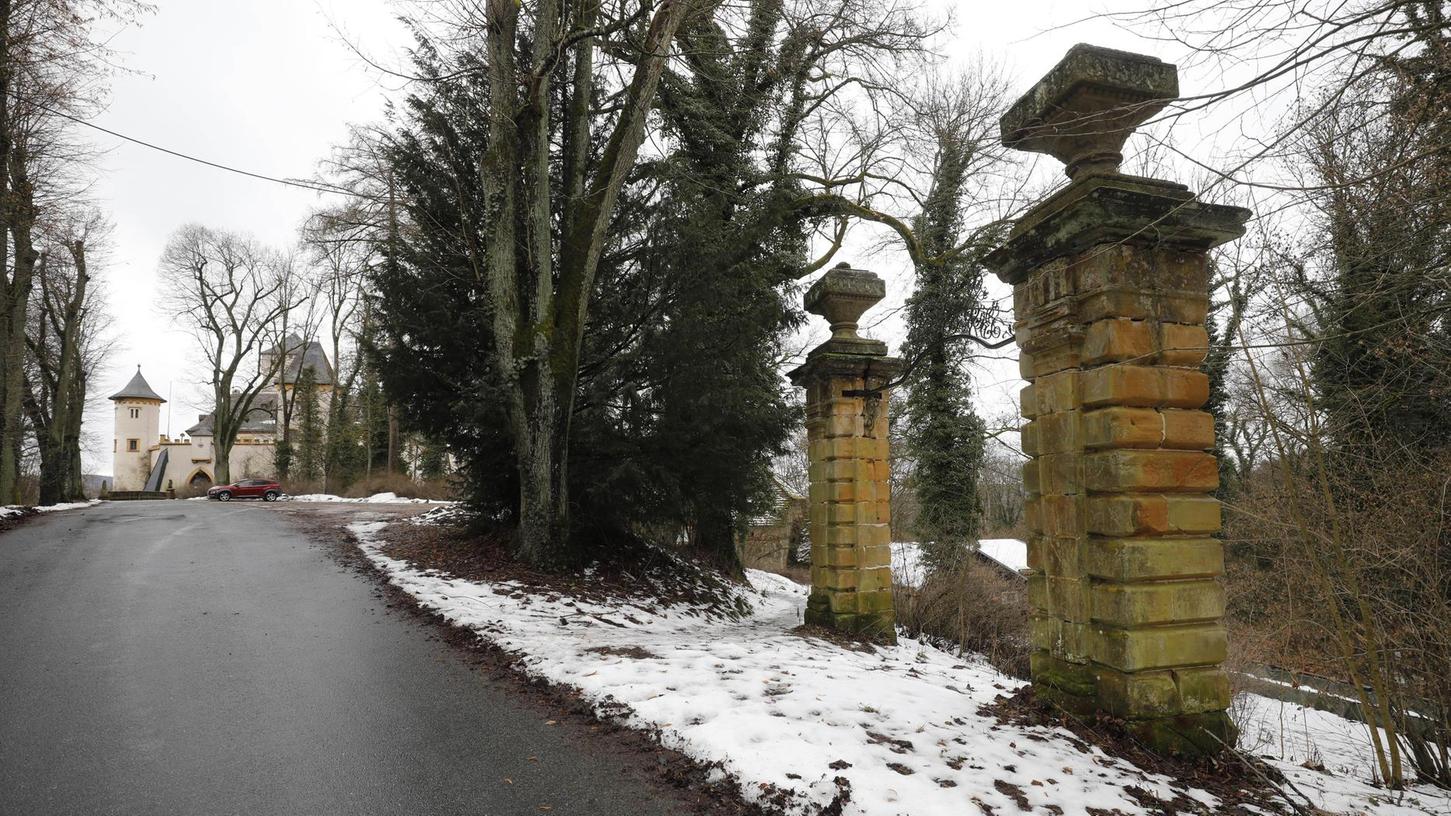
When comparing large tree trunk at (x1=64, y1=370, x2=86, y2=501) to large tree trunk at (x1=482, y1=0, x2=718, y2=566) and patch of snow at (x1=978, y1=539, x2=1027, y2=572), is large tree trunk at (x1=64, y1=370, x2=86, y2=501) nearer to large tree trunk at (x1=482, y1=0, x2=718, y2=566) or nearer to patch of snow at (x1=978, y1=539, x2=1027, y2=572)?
large tree trunk at (x1=482, y1=0, x2=718, y2=566)

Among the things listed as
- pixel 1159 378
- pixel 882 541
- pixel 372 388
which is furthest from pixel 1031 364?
pixel 372 388

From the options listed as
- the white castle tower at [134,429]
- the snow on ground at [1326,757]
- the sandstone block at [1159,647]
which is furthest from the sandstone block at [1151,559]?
the white castle tower at [134,429]

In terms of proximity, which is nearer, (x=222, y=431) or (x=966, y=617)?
(x=966, y=617)

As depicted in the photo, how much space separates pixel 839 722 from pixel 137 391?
6998 cm

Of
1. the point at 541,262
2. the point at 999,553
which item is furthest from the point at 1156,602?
the point at 999,553

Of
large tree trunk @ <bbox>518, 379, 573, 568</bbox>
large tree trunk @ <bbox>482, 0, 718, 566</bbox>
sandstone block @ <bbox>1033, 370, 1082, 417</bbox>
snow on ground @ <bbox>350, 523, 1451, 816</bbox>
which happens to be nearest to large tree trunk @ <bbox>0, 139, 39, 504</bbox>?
large tree trunk @ <bbox>482, 0, 718, 566</bbox>

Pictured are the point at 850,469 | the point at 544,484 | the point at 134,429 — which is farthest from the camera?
the point at 134,429

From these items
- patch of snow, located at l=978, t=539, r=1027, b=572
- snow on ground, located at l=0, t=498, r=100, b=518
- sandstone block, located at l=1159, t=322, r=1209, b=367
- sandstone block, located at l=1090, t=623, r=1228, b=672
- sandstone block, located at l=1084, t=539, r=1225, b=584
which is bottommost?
patch of snow, located at l=978, t=539, r=1027, b=572

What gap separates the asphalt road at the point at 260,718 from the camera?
3.48 m

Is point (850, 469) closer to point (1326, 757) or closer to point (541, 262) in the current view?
point (1326, 757)

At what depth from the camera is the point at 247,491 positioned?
29656 millimetres

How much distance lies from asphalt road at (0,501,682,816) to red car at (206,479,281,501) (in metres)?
24.1

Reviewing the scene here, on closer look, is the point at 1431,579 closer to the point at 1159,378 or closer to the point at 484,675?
the point at 1159,378

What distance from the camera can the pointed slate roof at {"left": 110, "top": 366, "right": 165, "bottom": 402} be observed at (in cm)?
5582
